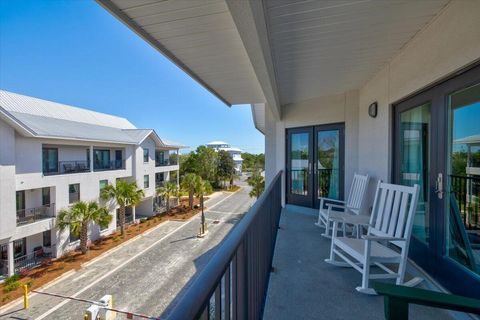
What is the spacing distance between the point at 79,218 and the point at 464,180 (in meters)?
13.5

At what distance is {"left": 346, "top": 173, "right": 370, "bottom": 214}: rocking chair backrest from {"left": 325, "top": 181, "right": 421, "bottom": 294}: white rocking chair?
0.70 meters

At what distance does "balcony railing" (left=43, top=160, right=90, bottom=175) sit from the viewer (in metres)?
11.0

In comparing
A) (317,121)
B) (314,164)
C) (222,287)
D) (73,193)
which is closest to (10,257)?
(73,193)

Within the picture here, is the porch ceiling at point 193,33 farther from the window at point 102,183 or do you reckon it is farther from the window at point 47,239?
the window at point 102,183

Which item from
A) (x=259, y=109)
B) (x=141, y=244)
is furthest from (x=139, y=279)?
(x=259, y=109)

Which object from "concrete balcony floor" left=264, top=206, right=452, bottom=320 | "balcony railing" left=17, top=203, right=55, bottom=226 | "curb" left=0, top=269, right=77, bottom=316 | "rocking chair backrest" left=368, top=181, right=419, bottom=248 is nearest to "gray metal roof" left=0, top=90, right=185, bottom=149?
"balcony railing" left=17, top=203, right=55, bottom=226

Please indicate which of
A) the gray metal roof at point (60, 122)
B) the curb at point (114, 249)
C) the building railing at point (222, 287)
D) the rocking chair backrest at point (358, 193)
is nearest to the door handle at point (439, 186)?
the rocking chair backrest at point (358, 193)

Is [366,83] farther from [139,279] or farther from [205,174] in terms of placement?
[205,174]

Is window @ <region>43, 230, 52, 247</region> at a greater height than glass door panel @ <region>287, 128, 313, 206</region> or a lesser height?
lesser

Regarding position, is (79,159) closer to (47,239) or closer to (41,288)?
(47,239)

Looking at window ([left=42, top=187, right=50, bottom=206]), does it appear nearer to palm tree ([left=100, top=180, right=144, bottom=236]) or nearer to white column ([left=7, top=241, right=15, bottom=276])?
white column ([left=7, top=241, right=15, bottom=276])

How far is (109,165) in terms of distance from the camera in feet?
46.6

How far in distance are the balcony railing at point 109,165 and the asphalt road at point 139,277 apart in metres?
4.89

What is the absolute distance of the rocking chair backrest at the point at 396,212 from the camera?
2.02m
